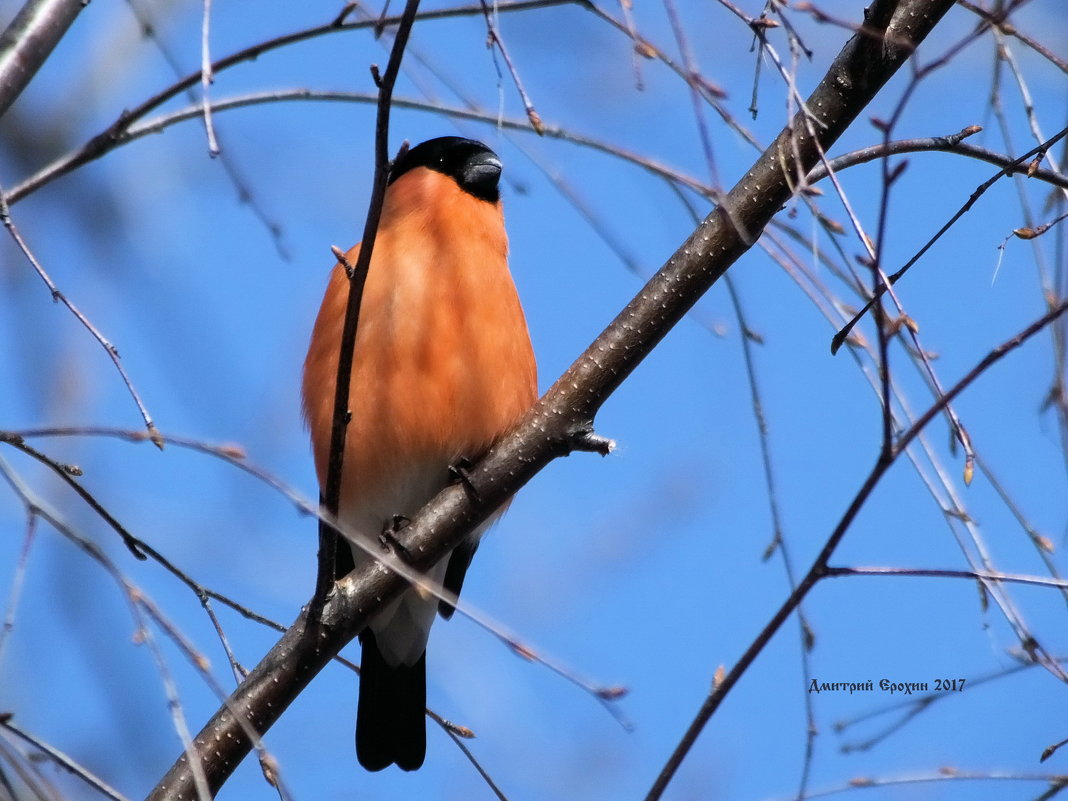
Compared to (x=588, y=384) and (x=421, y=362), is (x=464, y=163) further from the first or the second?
(x=588, y=384)

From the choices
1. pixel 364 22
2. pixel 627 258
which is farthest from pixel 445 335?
pixel 364 22

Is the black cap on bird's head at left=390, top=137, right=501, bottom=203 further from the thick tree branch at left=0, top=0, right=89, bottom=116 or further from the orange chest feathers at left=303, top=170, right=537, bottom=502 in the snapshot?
the thick tree branch at left=0, top=0, right=89, bottom=116

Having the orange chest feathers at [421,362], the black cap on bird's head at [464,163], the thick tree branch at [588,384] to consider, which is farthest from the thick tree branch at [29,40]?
the black cap on bird's head at [464,163]

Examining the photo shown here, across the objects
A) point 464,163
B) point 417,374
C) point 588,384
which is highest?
point 464,163

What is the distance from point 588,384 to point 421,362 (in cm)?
90

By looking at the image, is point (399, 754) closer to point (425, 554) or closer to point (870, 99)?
point (425, 554)

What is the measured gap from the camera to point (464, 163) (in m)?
4.05

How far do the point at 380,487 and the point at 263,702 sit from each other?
1.02m

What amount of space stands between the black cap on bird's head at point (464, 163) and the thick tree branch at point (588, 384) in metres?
1.58

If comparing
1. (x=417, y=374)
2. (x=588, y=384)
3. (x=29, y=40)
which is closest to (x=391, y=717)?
(x=417, y=374)

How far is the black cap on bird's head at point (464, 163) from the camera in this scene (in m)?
3.98

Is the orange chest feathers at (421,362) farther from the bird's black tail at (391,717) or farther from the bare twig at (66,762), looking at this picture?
the bare twig at (66,762)

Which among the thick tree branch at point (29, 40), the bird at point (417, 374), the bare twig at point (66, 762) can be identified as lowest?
the bare twig at point (66, 762)

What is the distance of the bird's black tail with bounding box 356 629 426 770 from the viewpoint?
374 cm
